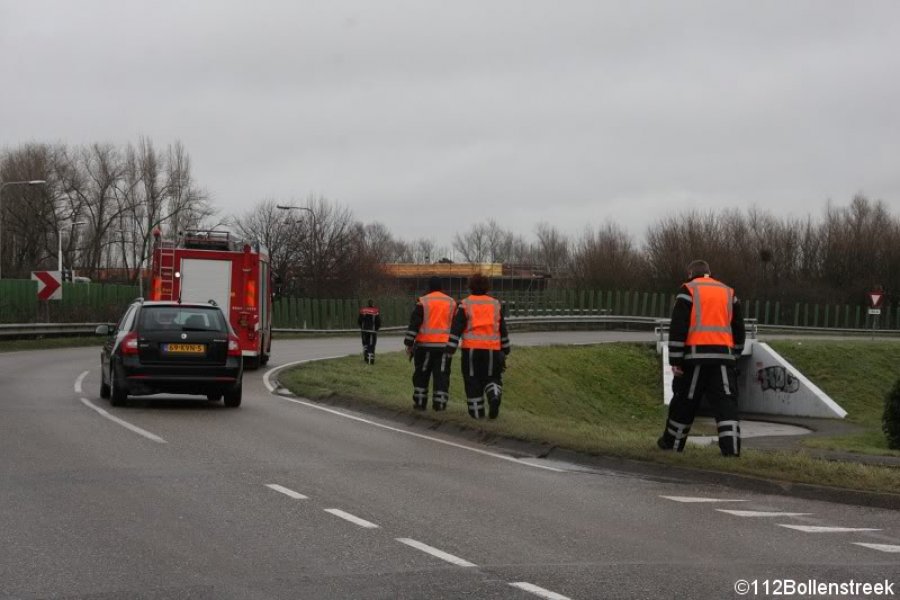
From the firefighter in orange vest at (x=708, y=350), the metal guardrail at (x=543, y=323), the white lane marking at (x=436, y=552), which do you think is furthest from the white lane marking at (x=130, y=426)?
the metal guardrail at (x=543, y=323)

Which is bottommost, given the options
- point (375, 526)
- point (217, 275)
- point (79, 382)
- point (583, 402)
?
point (583, 402)

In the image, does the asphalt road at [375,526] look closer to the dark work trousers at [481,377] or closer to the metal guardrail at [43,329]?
the dark work trousers at [481,377]

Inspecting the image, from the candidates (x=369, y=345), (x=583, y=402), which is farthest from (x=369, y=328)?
(x=583, y=402)

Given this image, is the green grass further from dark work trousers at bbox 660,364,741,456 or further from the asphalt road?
dark work trousers at bbox 660,364,741,456

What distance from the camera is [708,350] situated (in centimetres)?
1168

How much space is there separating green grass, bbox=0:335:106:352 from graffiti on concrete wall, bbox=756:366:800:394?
2133cm

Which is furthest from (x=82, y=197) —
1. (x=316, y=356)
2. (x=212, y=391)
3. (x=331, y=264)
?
(x=212, y=391)

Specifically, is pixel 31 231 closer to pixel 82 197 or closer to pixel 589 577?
pixel 82 197

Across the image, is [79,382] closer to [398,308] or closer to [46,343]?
[46,343]

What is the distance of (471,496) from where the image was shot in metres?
10.0

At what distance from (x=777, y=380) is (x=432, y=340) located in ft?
84.1

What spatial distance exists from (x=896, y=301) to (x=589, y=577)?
258 ft

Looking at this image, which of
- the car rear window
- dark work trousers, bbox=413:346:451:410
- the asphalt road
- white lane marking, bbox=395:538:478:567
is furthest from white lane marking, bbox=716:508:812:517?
the car rear window

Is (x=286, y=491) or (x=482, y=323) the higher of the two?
(x=482, y=323)
